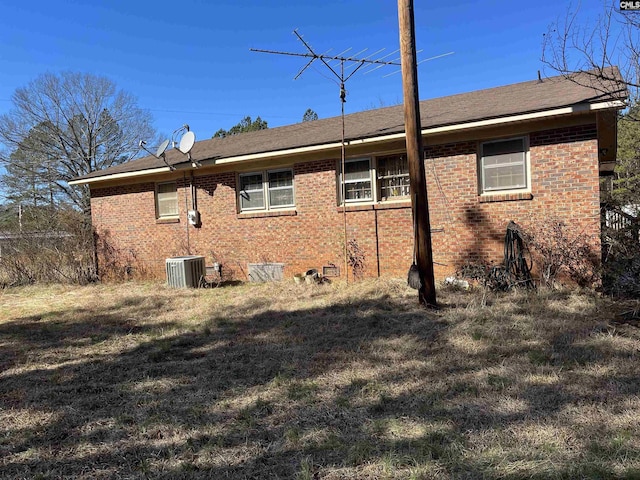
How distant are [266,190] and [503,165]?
5.56 m

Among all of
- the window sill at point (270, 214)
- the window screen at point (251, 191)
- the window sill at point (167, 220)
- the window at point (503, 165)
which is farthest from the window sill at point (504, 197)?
the window sill at point (167, 220)

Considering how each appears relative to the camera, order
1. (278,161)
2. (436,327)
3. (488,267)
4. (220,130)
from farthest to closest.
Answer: (220,130) < (278,161) < (488,267) < (436,327)

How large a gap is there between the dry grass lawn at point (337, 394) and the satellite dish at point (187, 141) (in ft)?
18.4

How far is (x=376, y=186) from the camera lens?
959cm

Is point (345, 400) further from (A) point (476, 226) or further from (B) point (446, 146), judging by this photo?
(B) point (446, 146)

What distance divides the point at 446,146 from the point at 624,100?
2943 millimetres

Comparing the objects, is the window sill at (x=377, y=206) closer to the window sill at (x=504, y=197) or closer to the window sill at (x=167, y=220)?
the window sill at (x=504, y=197)

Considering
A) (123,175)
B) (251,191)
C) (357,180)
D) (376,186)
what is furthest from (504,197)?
(123,175)

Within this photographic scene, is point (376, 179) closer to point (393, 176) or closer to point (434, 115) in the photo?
point (393, 176)

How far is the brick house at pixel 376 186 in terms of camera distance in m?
7.66

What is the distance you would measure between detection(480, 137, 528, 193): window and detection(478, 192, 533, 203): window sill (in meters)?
0.17

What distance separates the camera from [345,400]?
12.7 ft

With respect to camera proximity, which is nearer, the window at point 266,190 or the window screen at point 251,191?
the window at point 266,190

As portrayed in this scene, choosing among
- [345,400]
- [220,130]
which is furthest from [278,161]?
[220,130]
